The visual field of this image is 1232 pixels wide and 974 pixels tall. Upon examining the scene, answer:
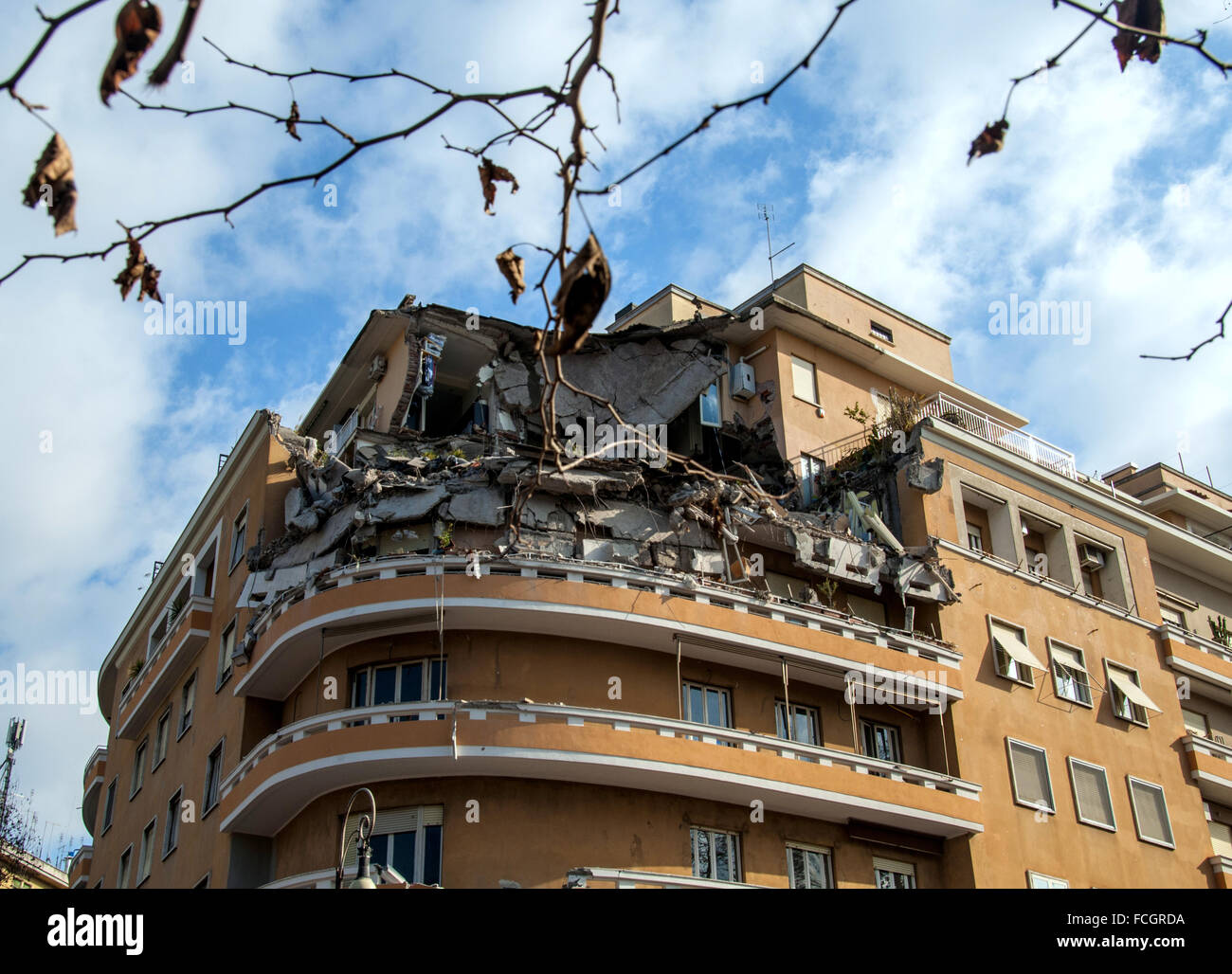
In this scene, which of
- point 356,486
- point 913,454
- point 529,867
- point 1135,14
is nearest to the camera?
point 1135,14

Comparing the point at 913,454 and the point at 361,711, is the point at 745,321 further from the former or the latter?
the point at 361,711

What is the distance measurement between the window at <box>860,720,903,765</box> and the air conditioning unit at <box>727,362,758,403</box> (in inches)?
321

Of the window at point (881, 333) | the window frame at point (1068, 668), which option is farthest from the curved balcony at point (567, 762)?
the window at point (881, 333)

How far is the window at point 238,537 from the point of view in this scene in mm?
30312

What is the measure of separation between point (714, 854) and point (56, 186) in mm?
21364

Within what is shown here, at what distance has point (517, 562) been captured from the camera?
81.3 ft

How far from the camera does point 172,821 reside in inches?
1182

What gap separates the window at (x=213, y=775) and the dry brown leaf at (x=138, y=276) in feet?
76.7

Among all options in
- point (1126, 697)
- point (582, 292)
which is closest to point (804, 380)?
point (1126, 697)

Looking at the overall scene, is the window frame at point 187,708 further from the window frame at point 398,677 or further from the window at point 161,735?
the window frame at point 398,677

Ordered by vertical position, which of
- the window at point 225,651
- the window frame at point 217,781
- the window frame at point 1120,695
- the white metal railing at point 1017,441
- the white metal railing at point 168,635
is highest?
the white metal railing at point 1017,441

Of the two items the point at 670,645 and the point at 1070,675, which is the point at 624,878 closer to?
the point at 670,645

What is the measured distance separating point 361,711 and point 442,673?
5.46 feet
